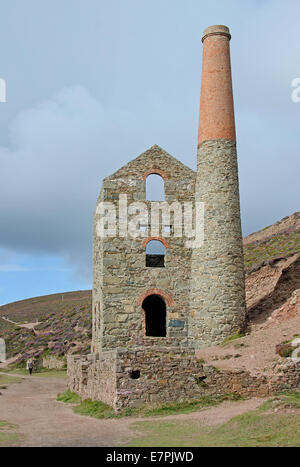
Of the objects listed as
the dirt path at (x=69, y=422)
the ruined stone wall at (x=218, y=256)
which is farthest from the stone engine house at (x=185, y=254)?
the dirt path at (x=69, y=422)

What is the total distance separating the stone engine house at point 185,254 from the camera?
22250 mm

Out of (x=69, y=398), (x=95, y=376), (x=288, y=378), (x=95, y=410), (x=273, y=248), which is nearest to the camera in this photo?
(x=288, y=378)

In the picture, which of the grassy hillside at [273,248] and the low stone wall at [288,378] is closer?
the low stone wall at [288,378]

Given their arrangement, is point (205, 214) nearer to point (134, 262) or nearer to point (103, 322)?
point (134, 262)

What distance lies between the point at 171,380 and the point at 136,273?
7.71 metres

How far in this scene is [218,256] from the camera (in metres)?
22.6

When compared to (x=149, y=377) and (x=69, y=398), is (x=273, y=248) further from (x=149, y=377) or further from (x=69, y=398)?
(x=149, y=377)

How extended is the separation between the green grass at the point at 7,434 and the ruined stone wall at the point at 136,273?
7263 mm

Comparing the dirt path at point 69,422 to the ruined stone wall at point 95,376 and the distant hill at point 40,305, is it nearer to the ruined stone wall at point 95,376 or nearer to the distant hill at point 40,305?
the ruined stone wall at point 95,376

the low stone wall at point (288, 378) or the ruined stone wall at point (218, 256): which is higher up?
the ruined stone wall at point (218, 256)

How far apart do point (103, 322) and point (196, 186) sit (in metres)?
7.07

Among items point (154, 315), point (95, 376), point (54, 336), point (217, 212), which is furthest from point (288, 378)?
point (54, 336)

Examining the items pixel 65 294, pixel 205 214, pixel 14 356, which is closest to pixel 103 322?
pixel 205 214

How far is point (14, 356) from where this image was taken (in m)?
42.7
